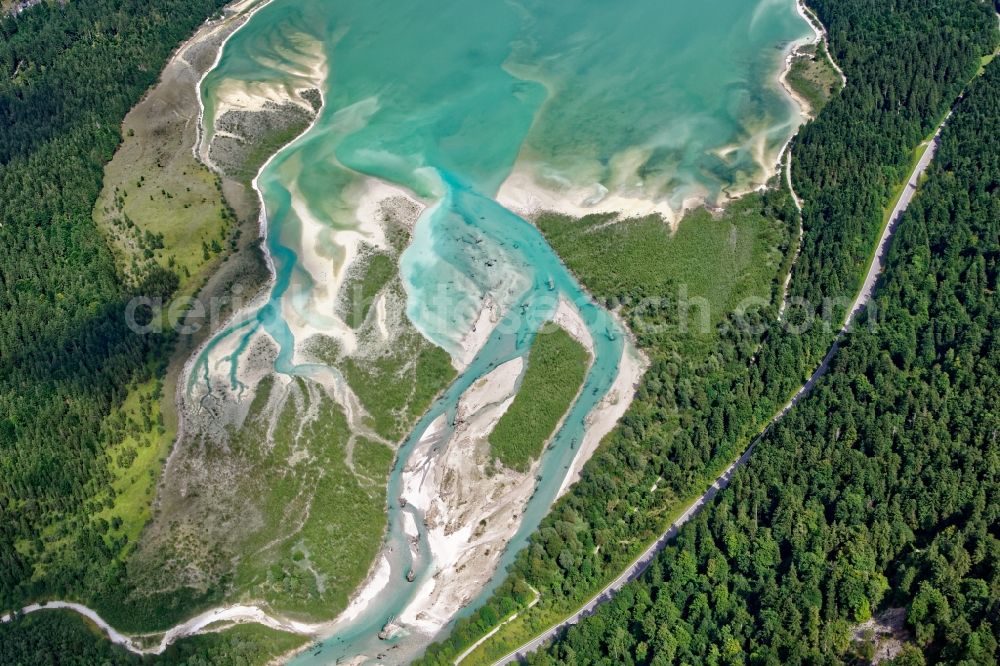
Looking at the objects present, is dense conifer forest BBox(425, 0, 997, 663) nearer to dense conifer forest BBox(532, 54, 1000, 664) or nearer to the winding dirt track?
the winding dirt track

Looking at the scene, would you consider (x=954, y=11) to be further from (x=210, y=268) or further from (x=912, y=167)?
(x=210, y=268)

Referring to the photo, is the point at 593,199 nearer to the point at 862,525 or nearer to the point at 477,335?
the point at 477,335

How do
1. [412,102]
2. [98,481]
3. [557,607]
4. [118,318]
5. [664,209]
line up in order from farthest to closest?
[412,102] → [664,209] → [118,318] → [98,481] → [557,607]

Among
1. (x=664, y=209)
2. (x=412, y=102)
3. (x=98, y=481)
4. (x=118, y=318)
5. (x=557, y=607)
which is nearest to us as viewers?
(x=557, y=607)

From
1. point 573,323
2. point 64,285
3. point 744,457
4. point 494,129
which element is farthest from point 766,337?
point 64,285

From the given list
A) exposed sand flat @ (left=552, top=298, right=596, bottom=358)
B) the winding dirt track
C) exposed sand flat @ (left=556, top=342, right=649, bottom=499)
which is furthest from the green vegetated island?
exposed sand flat @ (left=552, top=298, right=596, bottom=358)

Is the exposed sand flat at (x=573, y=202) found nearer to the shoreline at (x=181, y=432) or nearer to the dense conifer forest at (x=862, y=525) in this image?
the shoreline at (x=181, y=432)

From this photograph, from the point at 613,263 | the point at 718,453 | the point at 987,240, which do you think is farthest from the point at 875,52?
the point at 718,453
